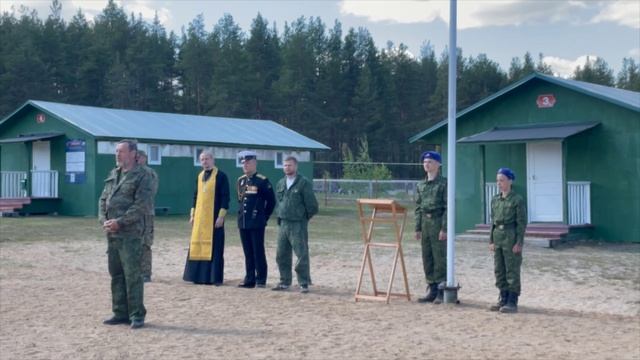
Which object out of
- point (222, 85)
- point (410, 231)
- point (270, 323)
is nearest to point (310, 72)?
point (222, 85)

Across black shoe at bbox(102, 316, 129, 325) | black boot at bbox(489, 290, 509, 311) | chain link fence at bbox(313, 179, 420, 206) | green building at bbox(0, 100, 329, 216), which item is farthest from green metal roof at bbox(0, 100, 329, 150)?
black boot at bbox(489, 290, 509, 311)

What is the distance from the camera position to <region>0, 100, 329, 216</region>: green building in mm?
26781

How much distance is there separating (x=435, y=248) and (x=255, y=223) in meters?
2.54

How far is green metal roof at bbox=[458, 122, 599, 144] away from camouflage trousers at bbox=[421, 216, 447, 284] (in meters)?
9.28

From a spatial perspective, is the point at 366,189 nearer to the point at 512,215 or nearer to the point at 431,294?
the point at 431,294

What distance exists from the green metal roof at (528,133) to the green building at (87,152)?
1171 centimetres

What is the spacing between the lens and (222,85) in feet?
191

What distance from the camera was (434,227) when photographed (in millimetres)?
9742

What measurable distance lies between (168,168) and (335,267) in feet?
54.1

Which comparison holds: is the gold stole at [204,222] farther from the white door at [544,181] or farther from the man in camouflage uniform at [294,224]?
the white door at [544,181]

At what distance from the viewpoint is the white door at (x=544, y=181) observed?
63.6ft

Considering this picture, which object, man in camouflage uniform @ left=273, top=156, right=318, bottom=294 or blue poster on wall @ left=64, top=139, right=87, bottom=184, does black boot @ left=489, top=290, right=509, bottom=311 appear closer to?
man in camouflage uniform @ left=273, top=156, right=318, bottom=294

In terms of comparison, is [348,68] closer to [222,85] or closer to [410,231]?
[222,85]

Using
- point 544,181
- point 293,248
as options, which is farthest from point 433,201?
point 544,181
